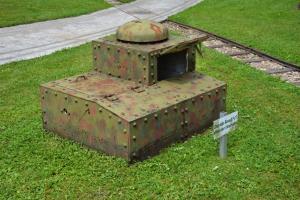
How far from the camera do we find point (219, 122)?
6.59m

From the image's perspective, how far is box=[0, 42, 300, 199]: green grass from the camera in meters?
6.33

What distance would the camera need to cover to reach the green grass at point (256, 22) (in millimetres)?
14570

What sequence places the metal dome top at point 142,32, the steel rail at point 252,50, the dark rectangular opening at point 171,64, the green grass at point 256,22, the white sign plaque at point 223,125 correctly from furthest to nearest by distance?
the green grass at point 256,22
the steel rail at point 252,50
the dark rectangular opening at point 171,64
the metal dome top at point 142,32
the white sign plaque at point 223,125

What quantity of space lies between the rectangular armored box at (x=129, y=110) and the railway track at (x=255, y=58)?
4.09m

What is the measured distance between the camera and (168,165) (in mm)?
6938

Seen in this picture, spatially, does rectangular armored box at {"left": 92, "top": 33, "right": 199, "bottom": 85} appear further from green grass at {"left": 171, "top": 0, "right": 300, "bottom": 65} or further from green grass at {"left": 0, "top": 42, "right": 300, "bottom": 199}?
green grass at {"left": 171, "top": 0, "right": 300, "bottom": 65}

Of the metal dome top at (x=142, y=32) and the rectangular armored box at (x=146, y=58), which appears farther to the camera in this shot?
the metal dome top at (x=142, y=32)

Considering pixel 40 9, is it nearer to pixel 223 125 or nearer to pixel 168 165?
pixel 168 165

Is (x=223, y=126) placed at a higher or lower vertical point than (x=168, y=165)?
higher

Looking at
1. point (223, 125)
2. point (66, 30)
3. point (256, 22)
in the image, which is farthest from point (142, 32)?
point (256, 22)

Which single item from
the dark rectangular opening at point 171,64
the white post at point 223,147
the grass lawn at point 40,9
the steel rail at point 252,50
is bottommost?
the grass lawn at point 40,9

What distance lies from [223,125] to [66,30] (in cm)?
1237

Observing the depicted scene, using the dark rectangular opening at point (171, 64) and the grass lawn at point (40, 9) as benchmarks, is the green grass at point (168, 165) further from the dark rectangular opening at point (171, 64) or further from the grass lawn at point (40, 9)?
the grass lawn at point (40, 9)

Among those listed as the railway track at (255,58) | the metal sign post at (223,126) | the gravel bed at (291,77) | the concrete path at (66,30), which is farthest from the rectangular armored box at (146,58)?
the concrete path at (66,30)
